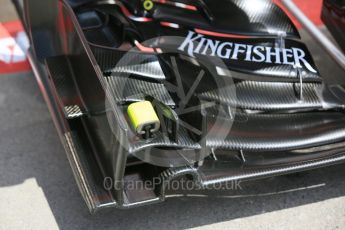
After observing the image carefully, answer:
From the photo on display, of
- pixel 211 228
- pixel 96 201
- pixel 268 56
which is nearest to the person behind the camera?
pixel 96 201

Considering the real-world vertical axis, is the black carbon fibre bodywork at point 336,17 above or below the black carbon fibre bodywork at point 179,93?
above

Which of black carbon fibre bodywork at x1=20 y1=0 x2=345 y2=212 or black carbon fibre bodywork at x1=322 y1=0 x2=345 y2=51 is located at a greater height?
black carbon fibre bodywork at x1=322 y1=0 x2=345 y2=51

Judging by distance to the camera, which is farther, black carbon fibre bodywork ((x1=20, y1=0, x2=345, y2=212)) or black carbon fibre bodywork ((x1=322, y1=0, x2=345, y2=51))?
black carbon fibre bodywork ((x1=322, y1=0, x2=345, y2=51))

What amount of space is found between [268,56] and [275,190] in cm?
54

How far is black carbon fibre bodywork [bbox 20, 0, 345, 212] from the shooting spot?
2.01 m

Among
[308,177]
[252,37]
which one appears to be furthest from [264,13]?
[308,177]

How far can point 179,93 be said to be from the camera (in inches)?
88.9

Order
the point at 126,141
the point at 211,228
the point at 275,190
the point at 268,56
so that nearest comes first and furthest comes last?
1. the point at 126,141
2. the point at 211,228
3. the point at 275,190
4. the point at 268,56

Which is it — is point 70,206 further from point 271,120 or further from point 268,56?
point 268,56

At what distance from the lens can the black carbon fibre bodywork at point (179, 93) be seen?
2008 mm

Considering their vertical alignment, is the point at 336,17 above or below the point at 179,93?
above

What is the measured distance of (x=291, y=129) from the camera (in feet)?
7.46

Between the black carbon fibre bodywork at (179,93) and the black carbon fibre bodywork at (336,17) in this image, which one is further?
the black carbon fibre bodywork at (336,17)

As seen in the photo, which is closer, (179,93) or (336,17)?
(179,93)
